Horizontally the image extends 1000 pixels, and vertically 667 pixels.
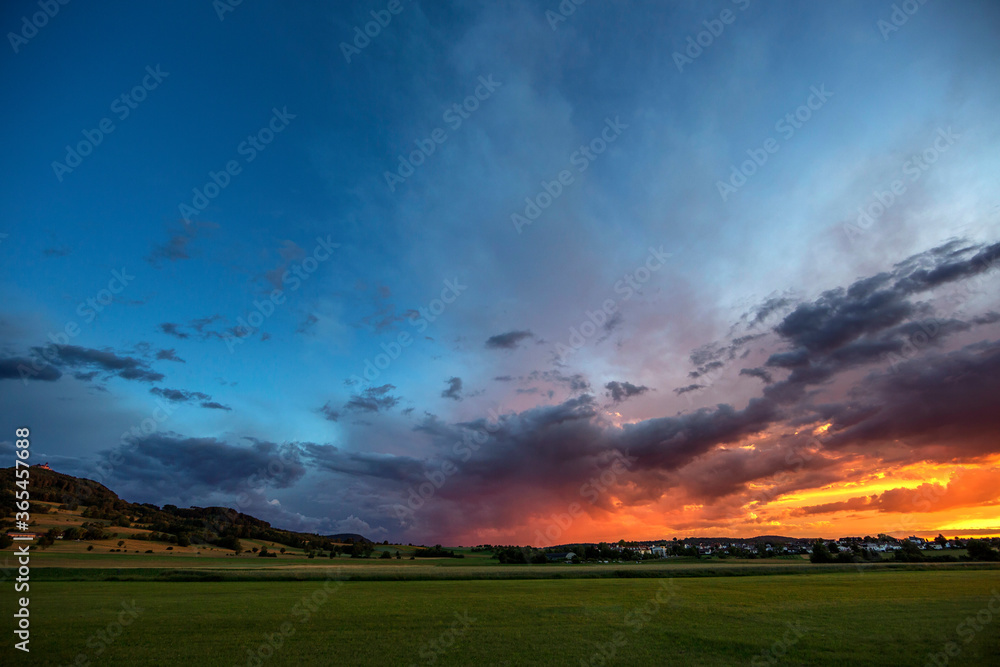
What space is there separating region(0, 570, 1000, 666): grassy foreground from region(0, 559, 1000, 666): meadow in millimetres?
93

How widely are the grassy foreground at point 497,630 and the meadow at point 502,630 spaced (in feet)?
0.30

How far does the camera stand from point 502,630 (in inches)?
1013

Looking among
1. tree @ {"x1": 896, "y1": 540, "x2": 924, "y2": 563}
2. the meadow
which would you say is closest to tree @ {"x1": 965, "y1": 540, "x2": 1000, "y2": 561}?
tree @ {"x1": 896, "y1": 540, "x2": 924, "y2": 563}

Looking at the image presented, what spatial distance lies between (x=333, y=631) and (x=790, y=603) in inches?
1419

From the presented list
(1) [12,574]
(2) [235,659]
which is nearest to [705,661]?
(2) [235,659]

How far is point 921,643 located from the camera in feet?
71.6

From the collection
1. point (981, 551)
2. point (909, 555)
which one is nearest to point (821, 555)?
point (909, 555)

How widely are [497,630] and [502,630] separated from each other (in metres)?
0.29

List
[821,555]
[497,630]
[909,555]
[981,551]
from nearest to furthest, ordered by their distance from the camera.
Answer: [497,630]
[981,551]
[821,555]
[909,555]

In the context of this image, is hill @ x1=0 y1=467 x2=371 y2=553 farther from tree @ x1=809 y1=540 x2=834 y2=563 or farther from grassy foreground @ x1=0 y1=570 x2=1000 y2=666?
tree @ x1=809 y1=540 x2=834 y2=563

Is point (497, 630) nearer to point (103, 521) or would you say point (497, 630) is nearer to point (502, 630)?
point (502, 630)

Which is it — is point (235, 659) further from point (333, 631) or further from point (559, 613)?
point (559, 613)

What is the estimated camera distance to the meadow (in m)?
19.9

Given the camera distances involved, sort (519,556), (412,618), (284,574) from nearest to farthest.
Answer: (412,618) → (284,574) → (519,556)
